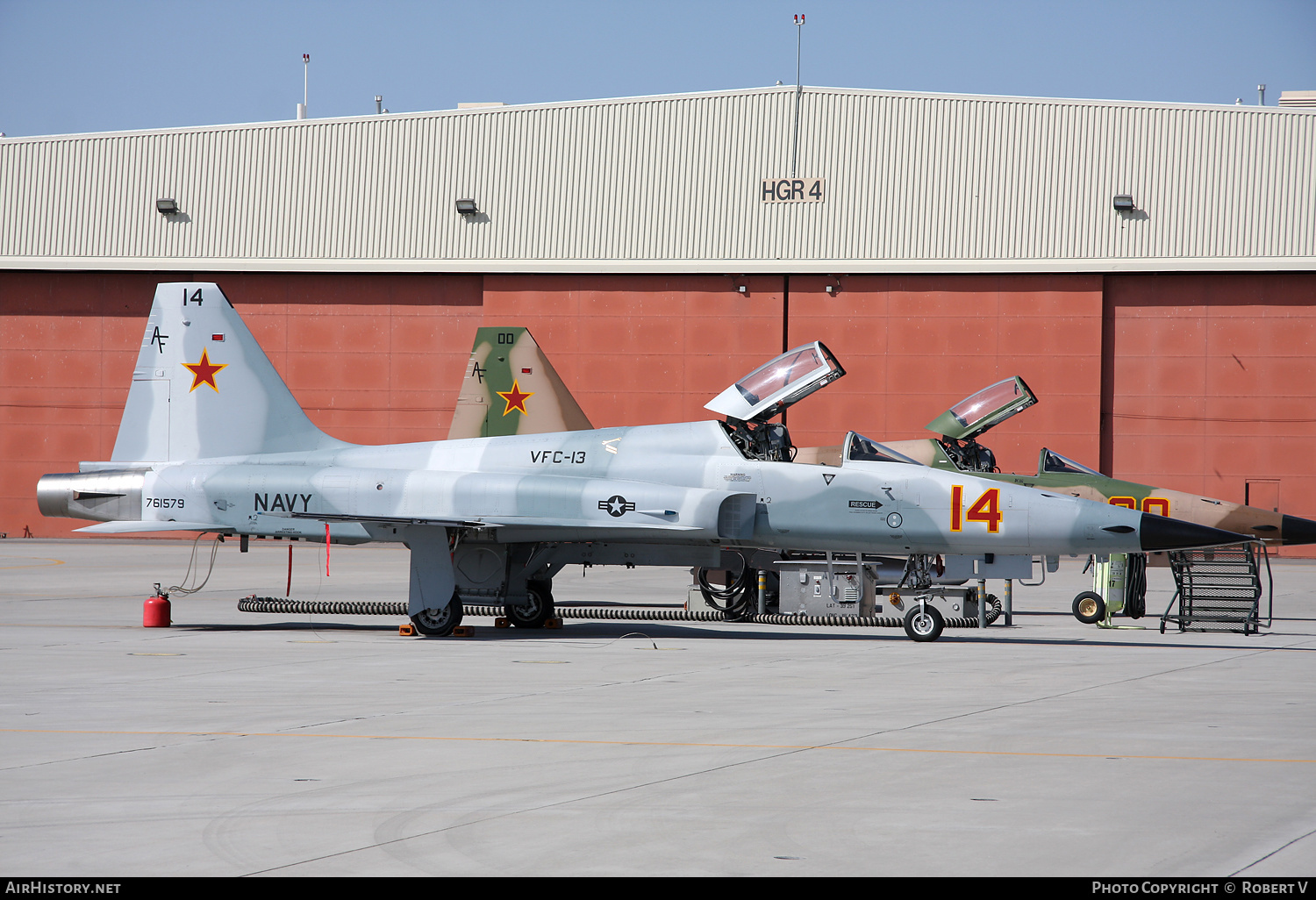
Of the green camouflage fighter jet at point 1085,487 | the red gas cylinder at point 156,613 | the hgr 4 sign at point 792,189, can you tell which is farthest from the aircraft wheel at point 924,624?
the hgr 4 sign at point 792,189

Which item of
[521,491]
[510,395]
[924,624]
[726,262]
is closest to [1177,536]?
[924,624]

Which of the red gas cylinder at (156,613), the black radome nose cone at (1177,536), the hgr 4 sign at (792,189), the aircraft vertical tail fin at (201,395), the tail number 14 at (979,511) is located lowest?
the red gas cylinder at (156,613)

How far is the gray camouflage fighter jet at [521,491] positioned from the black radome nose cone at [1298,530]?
320cm

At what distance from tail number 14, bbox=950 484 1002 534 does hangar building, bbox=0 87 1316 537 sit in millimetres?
21567

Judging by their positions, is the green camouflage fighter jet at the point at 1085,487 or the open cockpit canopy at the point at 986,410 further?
the open cockpit canopy at the point at 986,410

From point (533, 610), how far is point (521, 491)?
5.68 feet

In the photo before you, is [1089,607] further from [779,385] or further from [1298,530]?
[779,385]

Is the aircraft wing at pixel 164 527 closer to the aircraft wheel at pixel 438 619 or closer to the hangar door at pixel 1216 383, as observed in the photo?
the aircraft wheel at pixel 438 619

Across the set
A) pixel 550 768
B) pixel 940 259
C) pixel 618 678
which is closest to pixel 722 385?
pixel 940 259

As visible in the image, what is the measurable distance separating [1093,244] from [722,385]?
10.7 metres

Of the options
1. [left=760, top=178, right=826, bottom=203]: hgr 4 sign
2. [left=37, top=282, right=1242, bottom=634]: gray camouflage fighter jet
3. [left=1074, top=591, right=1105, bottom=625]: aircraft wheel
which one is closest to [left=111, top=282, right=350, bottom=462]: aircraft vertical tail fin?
[left=37, top=282, right=1242, bottom=634]: gray camouflage fighter jet

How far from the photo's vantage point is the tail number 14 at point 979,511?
42.4 ft

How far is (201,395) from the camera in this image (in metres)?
15.2

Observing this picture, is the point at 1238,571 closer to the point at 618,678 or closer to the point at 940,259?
the point at 618,678
